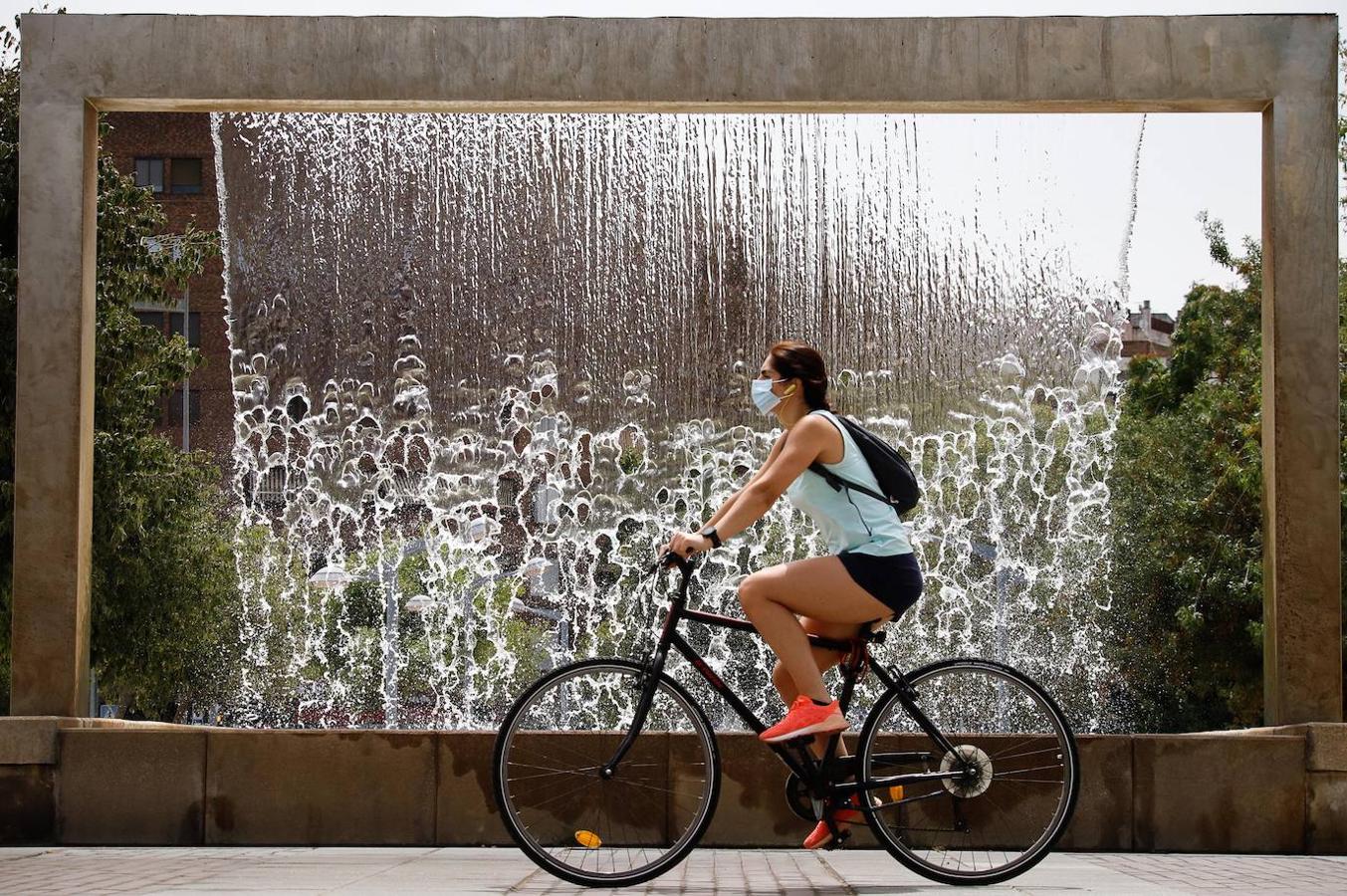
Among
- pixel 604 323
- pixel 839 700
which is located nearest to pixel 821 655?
pixel 839 700

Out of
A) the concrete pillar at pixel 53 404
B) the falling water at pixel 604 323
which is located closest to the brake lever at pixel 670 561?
the concrete pillar at pixel 53 404

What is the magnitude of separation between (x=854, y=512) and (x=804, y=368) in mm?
556

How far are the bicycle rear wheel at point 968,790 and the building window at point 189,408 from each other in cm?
4592

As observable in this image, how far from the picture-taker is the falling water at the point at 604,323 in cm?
1421

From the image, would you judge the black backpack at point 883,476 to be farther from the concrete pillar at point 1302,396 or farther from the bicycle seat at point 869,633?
the concrete pillar at point 1302,396

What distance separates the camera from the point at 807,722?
6465 mm

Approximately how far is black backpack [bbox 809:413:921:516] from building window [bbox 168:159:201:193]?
181 ft

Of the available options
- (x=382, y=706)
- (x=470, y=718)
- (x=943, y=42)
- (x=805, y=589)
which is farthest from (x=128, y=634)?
(x=805, y=589)

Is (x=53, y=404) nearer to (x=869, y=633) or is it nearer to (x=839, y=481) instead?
(x=839, y=481)

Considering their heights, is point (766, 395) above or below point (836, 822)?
above

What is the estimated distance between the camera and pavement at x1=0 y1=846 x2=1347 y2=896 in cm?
652

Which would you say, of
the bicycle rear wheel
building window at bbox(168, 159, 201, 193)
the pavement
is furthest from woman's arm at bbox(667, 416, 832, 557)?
building window at bbox(168, 159, 201, 193)

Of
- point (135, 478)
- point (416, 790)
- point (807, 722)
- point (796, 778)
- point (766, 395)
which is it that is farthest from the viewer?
point (135, 478)

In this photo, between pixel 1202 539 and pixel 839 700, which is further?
pixel 1202 539
